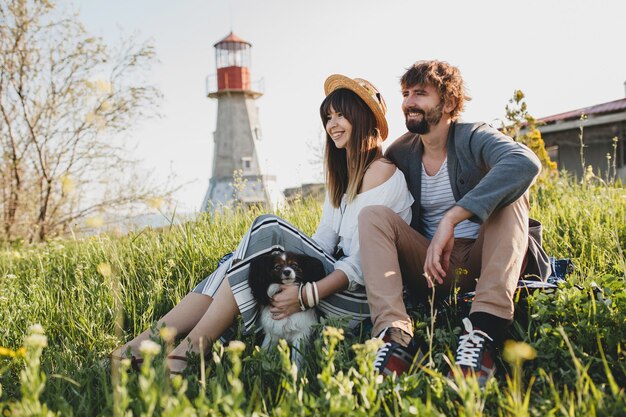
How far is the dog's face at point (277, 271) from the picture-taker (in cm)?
253

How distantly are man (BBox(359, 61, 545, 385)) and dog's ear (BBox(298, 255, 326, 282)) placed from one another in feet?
0.94

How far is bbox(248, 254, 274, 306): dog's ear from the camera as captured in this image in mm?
2561

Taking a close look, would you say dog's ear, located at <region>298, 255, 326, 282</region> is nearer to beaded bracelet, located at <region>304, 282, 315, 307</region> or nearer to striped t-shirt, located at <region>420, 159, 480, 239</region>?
beaded bracelet, located at <region>304, 282, 315, 307</region>

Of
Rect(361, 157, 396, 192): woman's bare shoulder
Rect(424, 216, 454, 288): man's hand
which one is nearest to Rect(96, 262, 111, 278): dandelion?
Rect(361, 157, 396, 192): woman's bare shoulder

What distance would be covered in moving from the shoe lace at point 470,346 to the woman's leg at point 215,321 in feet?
3.34

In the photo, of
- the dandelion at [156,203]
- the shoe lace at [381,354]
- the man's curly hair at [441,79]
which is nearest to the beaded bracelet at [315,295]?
the shoe lace at [381,354]

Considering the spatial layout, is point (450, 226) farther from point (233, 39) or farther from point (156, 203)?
point (233, 39)

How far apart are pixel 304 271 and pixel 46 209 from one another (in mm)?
6423

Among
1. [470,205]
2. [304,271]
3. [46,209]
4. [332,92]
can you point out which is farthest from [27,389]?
[46,209]

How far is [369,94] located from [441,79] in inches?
14.5

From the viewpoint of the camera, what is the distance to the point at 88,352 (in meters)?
2.71

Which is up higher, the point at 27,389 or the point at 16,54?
the point at 16,54

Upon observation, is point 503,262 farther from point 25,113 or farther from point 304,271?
point 25,113

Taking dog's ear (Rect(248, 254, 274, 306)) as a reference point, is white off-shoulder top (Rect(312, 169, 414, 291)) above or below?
above
